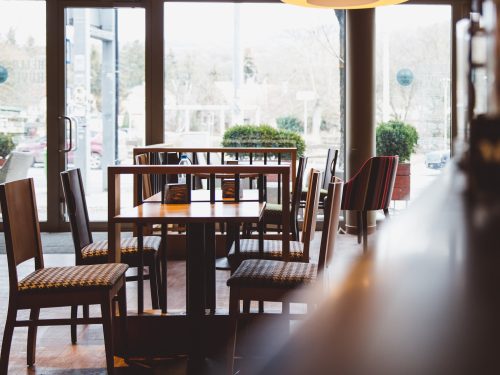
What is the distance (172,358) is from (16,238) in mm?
943

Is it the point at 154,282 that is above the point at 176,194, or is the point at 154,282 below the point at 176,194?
below

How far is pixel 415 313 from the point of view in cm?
67

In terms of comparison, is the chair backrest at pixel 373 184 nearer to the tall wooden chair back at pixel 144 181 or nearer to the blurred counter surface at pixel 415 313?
the tall wooden chair back at pixel 144 181

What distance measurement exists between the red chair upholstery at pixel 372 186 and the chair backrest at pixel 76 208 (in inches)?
122

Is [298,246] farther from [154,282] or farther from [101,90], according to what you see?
[101,90]

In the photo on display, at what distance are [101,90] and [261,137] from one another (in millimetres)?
1901

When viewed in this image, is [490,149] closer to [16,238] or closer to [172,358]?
[16,238]

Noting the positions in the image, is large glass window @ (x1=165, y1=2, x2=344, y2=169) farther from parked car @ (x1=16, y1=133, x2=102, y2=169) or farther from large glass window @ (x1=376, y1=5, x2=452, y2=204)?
parked car @ (x1=16, y1=133, x2=102, y2=169)

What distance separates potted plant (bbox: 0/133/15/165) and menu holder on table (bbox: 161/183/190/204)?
499cm

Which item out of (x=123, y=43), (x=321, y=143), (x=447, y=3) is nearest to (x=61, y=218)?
(x=123, y=43)

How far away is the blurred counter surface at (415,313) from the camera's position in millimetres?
601

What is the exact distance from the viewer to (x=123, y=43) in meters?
7.81

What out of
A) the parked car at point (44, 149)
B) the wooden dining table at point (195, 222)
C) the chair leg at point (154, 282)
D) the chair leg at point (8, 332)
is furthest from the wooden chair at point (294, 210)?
the parked car at point (44, 149)

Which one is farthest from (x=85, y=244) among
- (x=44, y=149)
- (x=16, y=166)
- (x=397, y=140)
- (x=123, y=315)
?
(x=397, y=140)
